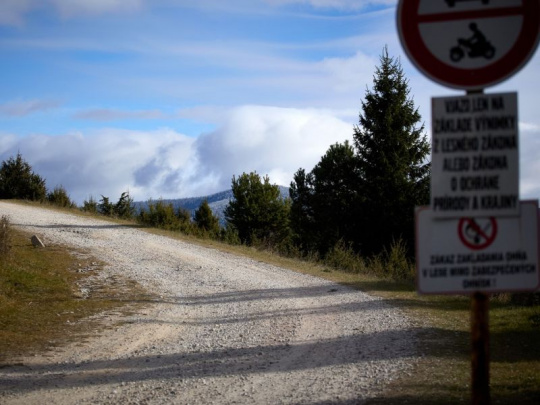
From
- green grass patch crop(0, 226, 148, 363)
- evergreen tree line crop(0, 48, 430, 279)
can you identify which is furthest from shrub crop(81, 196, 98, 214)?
green grass patch crop(0, 226, 148, 363)

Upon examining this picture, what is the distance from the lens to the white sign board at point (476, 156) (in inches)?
116

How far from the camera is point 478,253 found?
9.69ft

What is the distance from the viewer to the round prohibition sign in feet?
9.66

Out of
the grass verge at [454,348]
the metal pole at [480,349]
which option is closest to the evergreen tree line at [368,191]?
the grass verge at [454,348]

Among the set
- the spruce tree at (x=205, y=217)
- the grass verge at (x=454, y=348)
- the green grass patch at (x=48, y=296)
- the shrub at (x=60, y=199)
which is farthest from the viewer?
the spruce tree at (x=205, y=217)

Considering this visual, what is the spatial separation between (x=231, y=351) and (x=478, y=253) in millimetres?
6026

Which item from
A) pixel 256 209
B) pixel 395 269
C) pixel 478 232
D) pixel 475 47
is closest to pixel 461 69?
pixel 475 47

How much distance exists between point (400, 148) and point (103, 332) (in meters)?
30.0

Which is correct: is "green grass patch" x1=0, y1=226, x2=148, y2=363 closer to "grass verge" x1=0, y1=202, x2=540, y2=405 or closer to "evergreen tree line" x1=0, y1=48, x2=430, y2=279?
"grass verge" x1=0, y1=202, x2=540, y2=405

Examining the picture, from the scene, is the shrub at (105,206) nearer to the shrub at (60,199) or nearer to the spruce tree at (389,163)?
the shrub at (60,199)

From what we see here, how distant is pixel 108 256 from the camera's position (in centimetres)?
1816

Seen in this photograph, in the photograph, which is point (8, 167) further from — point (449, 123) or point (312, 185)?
point (449, 123)

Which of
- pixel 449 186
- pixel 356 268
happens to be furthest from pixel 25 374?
pixel 356 268

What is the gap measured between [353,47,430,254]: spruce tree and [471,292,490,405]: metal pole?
31285 millimetres
